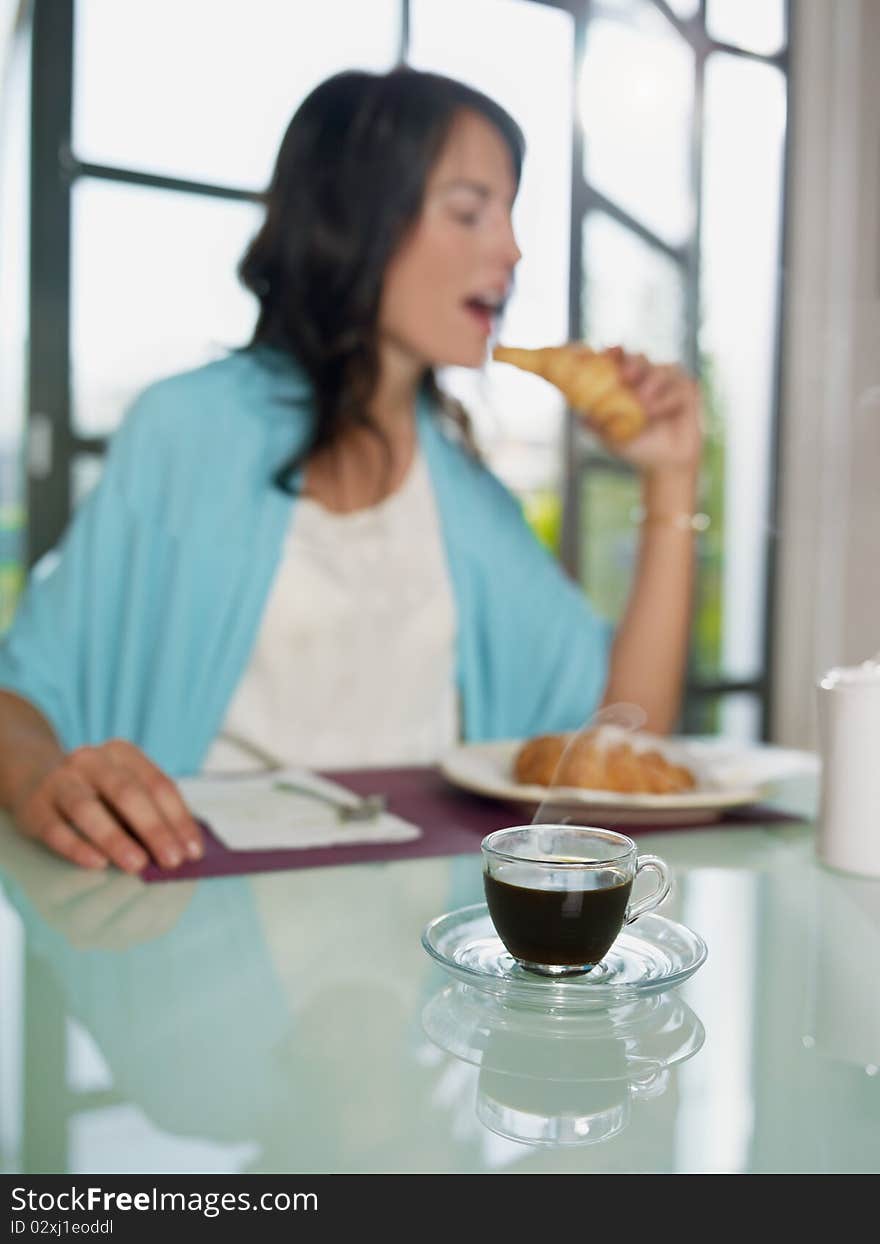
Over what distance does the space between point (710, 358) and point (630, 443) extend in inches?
64.2

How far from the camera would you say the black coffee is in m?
0.36

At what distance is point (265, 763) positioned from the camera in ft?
3.41

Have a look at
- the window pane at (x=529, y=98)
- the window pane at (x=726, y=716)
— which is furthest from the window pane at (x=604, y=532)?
the window pane at (x=529, y=98)

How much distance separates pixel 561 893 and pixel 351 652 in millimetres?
744

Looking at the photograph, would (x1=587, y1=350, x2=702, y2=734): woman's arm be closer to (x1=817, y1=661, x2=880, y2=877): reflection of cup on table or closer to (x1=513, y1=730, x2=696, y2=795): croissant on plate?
(x1=513, y1=730, x2=696, y2=795): croissant on plate

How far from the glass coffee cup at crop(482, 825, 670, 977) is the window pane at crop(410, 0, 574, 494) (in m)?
0.26

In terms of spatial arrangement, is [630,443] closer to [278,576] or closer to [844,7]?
[278,576]

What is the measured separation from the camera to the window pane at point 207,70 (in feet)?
2.49

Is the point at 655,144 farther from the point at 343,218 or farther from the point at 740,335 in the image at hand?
the point at 343,218

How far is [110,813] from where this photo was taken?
57cm

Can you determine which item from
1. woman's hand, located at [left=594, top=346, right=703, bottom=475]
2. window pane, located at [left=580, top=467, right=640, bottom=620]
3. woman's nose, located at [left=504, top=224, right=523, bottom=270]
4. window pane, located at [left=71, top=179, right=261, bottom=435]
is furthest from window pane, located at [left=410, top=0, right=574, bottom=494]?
window pane, located at [left=580, top=467, right=640, bottom=620]

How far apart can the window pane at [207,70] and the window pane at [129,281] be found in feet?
0.19

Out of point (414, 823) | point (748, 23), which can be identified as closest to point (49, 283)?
point (748, 23)
